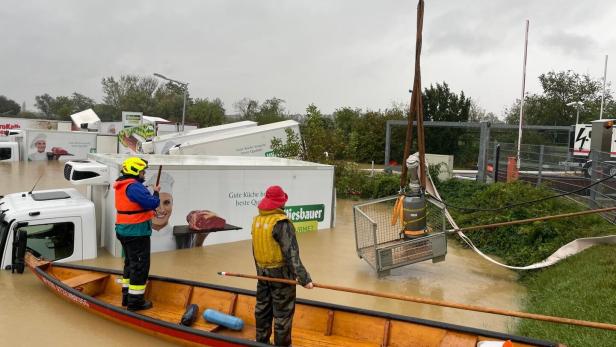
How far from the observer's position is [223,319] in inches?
243

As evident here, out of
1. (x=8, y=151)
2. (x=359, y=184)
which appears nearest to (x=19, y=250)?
(x=359, y=184)

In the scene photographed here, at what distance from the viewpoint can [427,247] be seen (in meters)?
8.78

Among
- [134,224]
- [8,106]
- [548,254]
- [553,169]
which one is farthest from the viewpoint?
[8,106]

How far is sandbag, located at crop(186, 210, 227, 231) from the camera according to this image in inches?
425

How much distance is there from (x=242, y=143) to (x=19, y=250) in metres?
12.7

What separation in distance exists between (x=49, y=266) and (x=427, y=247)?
6374 mm

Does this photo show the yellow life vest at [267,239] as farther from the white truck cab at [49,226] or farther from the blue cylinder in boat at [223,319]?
the white truck cab at [49,226]

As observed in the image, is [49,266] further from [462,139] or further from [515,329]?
[462,139]

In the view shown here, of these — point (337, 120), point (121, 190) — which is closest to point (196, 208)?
point (121, 190)

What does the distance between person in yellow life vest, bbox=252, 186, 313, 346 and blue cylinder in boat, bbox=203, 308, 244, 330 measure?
820 millimetres

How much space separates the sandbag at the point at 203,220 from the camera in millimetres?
10797

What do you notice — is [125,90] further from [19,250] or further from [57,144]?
[19,250]

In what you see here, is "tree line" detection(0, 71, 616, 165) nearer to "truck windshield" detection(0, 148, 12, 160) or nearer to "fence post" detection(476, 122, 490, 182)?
"fence post" detection(476, 122, 490, 182)

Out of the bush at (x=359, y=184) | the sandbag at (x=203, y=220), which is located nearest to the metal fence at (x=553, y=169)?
the bush at (x=359, y=184)
